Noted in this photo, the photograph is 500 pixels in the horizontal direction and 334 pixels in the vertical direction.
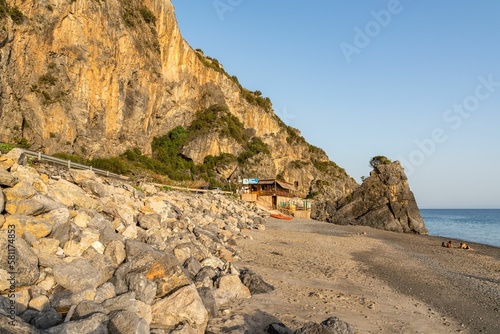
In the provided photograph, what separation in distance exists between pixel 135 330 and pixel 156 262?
226cm

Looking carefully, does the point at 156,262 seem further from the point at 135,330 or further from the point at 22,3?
the point at 22,3

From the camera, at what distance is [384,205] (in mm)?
45250

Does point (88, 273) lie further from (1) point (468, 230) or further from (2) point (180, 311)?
(1) point (468, 230)

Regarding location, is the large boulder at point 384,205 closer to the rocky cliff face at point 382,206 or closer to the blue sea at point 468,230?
the rocky cliff face at point 382,206

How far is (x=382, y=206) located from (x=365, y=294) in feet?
126

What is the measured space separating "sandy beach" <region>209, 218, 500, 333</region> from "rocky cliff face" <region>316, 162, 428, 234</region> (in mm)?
25730

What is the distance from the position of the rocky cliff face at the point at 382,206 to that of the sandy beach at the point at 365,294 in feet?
84.4

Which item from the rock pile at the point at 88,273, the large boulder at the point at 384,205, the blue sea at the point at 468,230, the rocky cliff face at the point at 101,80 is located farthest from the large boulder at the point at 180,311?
the large boulder at the point at 384,205

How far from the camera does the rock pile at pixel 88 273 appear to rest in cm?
491

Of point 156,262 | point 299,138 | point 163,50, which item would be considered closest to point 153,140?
point 163,50

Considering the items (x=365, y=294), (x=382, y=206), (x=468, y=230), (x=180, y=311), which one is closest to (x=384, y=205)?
(x=382, y=206)

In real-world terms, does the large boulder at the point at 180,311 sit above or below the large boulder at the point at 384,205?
below

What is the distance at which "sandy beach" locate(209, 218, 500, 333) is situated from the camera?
7.30 meters

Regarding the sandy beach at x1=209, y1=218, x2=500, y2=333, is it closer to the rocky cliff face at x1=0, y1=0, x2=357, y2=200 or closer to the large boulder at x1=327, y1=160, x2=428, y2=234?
the large boulder at x1=327, y1=160, x2=428, y2=234
